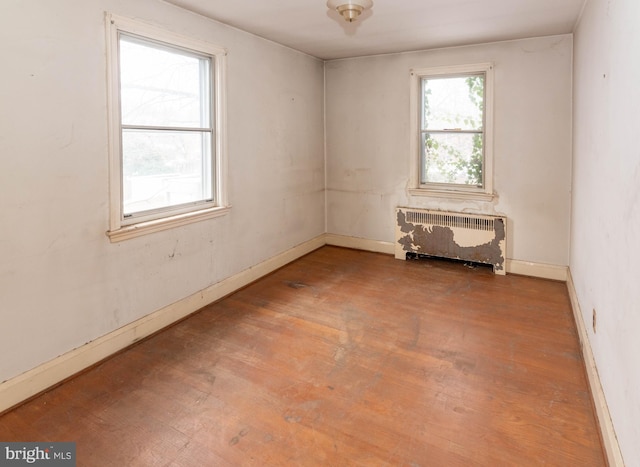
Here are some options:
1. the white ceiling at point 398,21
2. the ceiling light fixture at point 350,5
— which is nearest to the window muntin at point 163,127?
the white ceiling at point 398,21

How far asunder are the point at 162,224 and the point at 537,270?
146 inches

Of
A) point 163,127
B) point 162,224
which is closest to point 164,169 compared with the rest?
point 163,127

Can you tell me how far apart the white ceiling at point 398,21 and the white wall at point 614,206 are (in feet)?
1.75

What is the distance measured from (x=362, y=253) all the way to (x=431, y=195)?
1141 millimetres

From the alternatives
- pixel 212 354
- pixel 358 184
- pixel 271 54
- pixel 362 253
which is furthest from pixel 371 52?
pixel 212 354

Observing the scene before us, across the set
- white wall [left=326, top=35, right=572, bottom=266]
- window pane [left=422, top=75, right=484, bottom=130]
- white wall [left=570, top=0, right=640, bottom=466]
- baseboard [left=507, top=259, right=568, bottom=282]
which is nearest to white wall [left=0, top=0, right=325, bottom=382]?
white wall [left=326, top=35, right=572, bottom=266]

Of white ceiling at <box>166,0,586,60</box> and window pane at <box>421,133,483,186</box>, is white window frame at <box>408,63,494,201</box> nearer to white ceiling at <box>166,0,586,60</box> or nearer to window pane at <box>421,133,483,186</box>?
window pane at <box>421,133,483,186</box>

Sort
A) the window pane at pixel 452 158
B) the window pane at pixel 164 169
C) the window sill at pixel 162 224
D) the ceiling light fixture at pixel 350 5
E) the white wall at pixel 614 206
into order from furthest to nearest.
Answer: the window pane at pixel 452 158 < the window pane at pixel 164 169 < the window sill at pixel 162 224 < the ceiling light fixture at pixel 350 5 < the white wall at pixel 614 206

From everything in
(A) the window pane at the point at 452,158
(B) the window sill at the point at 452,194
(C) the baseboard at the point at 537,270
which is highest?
(A) the window pane at the point at 452,158

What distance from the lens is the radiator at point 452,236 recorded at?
4.42 meters

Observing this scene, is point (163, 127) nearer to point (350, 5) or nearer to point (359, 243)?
point (350, 5)

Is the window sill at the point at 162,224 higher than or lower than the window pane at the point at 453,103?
lower

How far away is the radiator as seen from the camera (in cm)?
442

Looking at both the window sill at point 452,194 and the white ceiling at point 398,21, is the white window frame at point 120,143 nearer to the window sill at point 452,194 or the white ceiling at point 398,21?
the white ceiling at point 398,21
